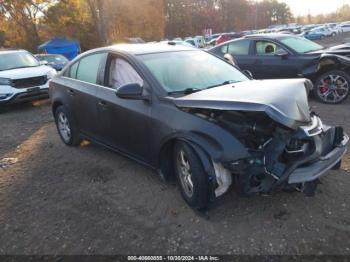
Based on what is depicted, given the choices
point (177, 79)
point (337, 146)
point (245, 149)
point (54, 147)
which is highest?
point (177, 79)

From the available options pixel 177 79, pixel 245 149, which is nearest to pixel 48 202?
pixel 177 79

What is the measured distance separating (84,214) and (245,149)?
1.84 metres

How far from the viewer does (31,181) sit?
190 inches

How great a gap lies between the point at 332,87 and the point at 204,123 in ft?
17.2

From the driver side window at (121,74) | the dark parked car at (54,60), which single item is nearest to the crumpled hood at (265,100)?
the driver side window at (121,74)

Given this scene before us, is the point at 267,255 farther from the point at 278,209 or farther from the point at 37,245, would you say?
the point at 37,245

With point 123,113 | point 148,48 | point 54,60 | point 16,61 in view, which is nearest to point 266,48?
point 148,48

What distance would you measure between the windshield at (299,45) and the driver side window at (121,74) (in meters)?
5.02

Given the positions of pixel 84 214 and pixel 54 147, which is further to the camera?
pixel 54 147

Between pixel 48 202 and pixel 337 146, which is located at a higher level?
pixel 337 146

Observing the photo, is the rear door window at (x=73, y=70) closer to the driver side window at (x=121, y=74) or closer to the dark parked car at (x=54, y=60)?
the driver side window at (x=121, y=74)

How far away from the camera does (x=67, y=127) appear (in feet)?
19.4

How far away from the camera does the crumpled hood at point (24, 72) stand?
931 centimetres

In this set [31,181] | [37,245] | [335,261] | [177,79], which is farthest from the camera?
[31,181]
